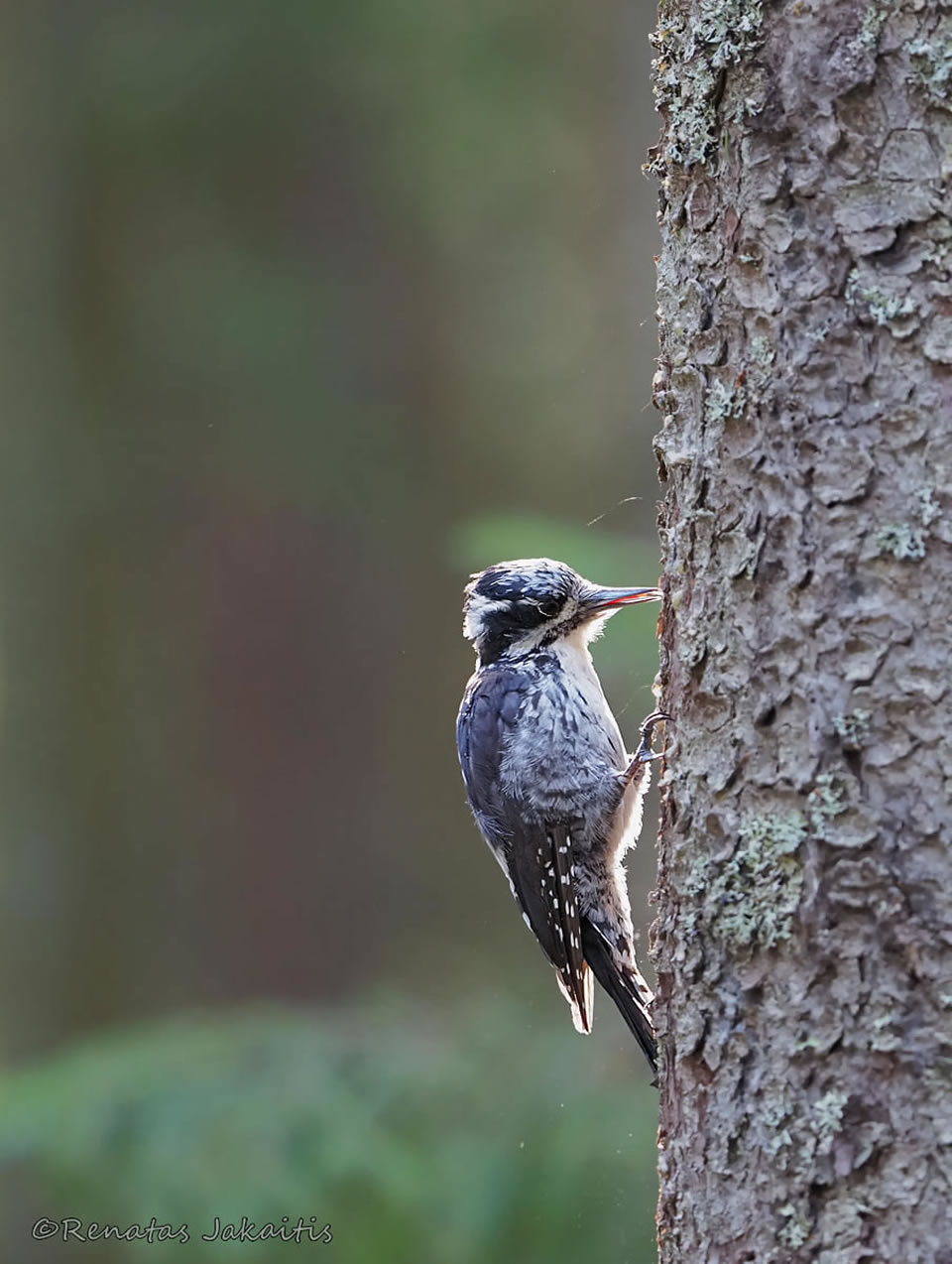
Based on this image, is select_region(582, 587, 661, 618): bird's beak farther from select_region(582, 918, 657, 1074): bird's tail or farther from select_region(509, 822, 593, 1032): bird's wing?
select_region(582, 918, 657, 1074): bird's tail

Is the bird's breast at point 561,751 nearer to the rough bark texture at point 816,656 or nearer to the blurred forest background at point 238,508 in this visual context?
the rough bark texture at point 816,656

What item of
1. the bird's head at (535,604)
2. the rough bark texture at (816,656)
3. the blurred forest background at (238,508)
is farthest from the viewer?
the blurred forest background at (238,508)

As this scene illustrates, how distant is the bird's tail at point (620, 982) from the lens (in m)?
3.37

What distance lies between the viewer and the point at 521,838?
391cm

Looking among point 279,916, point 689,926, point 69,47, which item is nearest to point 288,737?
point 279,916

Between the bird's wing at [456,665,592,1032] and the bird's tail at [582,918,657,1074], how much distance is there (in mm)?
30

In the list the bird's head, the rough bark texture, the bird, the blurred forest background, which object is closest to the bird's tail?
the bird

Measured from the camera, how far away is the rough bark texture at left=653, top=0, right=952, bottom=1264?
1.98 meters

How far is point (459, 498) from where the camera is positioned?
7141 mm

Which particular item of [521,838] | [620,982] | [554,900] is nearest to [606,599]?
[521,838]

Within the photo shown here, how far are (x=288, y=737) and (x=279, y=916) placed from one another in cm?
76

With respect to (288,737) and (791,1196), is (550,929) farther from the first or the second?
(288,737)

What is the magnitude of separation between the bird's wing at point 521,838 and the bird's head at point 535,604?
103 millimetres

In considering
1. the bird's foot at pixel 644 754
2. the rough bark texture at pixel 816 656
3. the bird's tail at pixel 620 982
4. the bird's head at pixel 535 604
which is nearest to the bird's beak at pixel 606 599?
the bird's head at pixel 535 604
